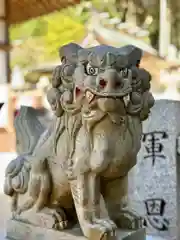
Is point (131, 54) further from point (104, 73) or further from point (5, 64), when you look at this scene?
point (5, 64)

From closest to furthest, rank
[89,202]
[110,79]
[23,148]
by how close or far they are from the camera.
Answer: [110,79] < [89,202] < [23,148]

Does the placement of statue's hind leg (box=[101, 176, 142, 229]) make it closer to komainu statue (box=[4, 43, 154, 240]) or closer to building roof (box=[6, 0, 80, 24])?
komainu statue (box=[4, 43, 154, 240])

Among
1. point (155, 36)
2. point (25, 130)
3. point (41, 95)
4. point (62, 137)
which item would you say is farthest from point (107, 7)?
point (62, 137)

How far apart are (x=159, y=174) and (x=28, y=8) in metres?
1.66

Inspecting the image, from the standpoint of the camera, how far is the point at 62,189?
1070mm

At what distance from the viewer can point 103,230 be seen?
960 millimetres

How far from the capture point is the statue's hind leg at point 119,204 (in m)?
1.05

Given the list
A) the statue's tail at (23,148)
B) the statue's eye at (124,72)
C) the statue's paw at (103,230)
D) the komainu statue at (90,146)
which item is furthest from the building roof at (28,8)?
the statue's paw at (103,230)

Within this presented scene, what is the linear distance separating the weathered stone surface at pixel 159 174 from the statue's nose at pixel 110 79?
745 mm

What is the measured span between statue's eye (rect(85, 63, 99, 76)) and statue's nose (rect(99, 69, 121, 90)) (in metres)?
0.03

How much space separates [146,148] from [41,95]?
1.16m

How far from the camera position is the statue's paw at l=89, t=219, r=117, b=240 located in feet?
3.16

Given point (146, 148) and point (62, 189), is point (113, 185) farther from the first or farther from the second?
point (146, 148)

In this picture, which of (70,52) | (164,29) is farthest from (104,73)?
(164,29)
